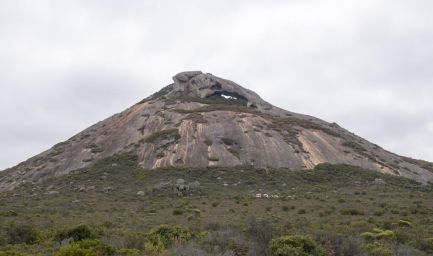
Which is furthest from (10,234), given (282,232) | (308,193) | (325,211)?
(308,193)

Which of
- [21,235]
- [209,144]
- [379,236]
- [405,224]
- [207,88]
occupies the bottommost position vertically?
[21,235]

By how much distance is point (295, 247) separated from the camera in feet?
52.6

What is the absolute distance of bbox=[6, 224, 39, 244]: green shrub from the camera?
2052 centimetres

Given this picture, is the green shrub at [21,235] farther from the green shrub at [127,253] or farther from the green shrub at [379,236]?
the green shrub at [379,236]

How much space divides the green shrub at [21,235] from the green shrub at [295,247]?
1130cm

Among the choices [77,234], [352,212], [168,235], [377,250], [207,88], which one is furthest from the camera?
[207,88]

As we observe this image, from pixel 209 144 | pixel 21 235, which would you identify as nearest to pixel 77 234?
pixel 21 235

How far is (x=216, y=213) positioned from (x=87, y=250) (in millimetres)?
19508

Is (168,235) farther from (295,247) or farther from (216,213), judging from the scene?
(216,213)

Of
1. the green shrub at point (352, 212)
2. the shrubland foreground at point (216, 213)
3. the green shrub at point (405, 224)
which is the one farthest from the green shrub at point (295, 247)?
the green shrub at point (352, 212)

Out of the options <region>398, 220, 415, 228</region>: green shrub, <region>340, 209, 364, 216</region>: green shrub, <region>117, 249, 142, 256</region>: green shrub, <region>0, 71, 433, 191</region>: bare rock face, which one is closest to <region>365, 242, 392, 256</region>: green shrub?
<region>117, 249, 142, 256</region>: green shrub

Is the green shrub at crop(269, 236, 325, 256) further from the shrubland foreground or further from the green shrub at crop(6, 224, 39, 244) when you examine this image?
the green shrub at crop(6, 224, 39, 244)

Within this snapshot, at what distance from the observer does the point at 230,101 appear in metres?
84.4

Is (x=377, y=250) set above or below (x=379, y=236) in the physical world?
below
